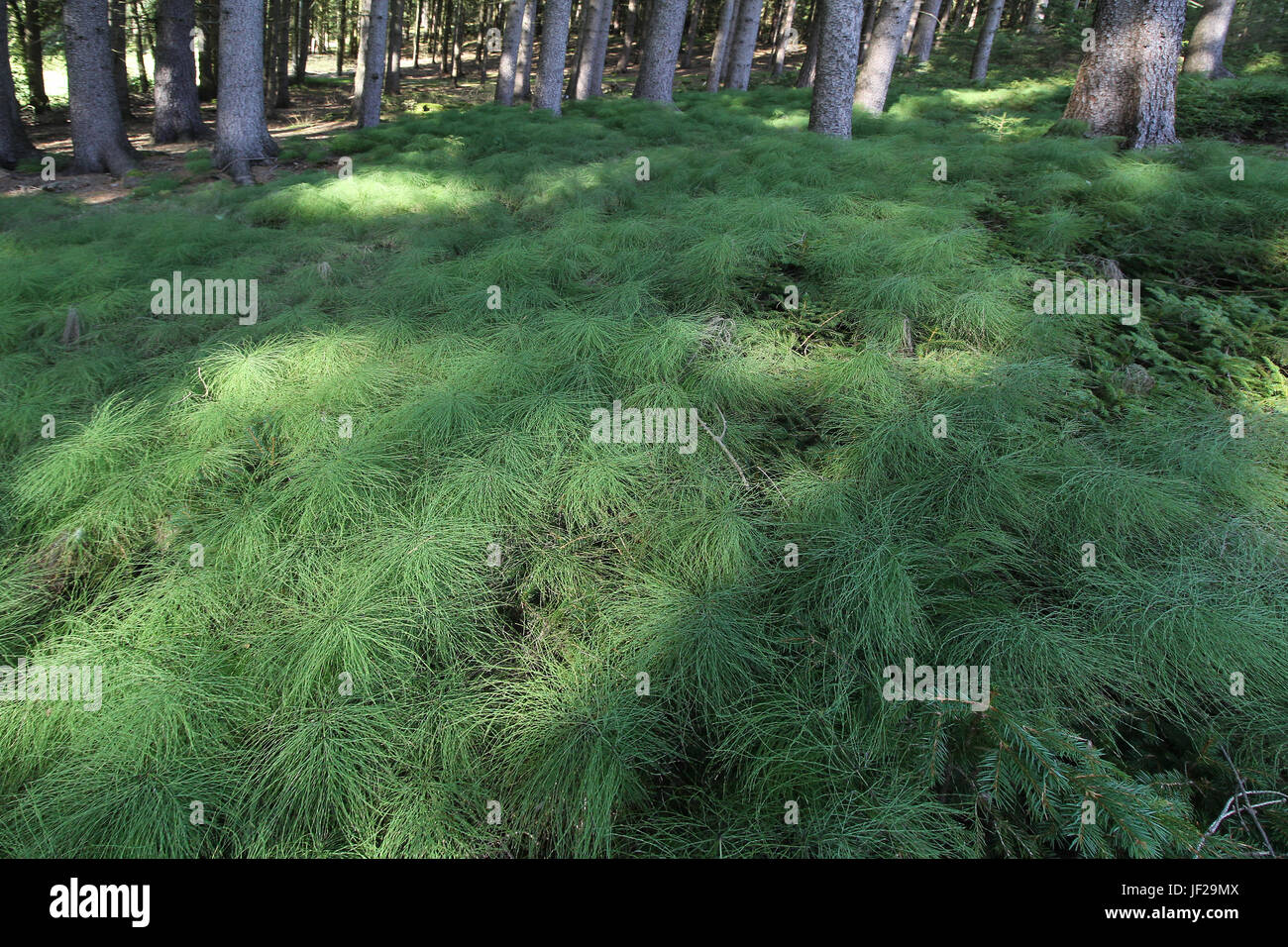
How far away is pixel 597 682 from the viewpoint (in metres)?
1.75

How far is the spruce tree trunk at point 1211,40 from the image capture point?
9.10 metres

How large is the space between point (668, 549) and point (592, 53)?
12517 millimetres

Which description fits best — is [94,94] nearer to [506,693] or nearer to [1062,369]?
[506,693]

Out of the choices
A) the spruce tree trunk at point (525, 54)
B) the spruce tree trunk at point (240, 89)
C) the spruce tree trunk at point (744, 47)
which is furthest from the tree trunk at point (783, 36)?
the spruce tree trunk at point (240, 89)

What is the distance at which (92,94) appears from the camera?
7.12 meters

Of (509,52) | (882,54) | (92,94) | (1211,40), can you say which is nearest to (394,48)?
(509,52)

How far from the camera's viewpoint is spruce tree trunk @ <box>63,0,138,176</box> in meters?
6.83

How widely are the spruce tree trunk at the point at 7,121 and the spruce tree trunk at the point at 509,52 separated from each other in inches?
255

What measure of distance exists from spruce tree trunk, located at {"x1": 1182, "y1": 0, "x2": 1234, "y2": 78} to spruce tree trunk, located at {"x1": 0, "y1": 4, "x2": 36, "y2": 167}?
1650cm

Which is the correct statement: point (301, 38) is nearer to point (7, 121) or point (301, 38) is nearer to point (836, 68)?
Result: point (7, 121)

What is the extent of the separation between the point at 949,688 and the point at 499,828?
1.25 meters

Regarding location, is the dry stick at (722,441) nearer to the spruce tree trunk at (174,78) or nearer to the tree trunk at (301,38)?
the spruce tree trunk at (174,78)

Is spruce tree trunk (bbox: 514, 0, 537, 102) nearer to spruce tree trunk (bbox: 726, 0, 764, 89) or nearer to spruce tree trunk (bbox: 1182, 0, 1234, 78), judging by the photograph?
spruce tree trunk (bbox: 726, 0, 764, 89)
